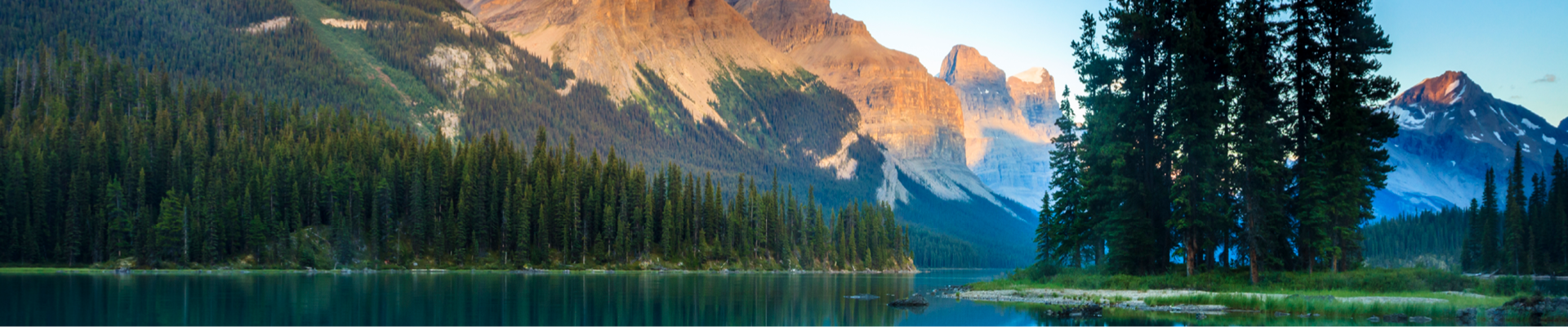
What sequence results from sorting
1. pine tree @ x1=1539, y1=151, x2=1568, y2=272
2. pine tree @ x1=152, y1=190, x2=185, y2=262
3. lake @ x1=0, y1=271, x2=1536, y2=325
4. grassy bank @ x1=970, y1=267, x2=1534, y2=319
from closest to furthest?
lake @ x1=0, y1=271, x2=1536, y2=325 → grassy bank @ x1=970, y1=267, x2=1534, y2=319 → pine tree @ x1=152, y1=190, x2=185, y2=262 → pine tree @ x1=1539, y1=151, x2=1568, y2=272

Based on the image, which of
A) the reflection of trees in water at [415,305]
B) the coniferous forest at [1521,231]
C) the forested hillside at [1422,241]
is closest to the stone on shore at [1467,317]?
the reflection of trees in water at [415,305]

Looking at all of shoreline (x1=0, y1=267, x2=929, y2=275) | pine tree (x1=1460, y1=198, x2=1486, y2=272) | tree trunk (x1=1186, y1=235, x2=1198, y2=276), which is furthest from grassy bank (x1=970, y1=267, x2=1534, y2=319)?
pine tree (x1=1460, y1=198, x2=1486, y2=272)

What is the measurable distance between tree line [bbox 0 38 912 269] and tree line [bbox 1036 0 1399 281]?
8174 centimetres

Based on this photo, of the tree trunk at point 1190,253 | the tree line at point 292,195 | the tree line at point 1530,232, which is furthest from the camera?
the tree line at point 1530,232

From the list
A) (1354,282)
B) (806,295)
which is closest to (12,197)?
(806,295)

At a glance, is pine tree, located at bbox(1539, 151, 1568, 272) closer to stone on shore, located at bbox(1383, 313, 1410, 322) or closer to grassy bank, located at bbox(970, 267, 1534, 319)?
grassy bank, located at bbox(970, 267, 1534, 319)

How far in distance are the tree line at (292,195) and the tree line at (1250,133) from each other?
81.7 metres

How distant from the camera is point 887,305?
155ft

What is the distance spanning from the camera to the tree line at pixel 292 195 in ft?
322

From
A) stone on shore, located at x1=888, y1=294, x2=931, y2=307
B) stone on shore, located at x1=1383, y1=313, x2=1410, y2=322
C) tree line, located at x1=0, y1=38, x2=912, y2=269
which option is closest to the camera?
stone on shore, located at x1=1383, y1=313, x2=1410, y2=322

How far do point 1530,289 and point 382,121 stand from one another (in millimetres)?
139525

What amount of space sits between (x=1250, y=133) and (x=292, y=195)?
98.4 meters

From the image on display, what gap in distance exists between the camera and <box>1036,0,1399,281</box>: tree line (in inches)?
1828

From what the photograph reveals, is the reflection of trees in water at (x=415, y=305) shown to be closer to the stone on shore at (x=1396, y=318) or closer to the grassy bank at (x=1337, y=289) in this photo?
the grassy bank at (x=1337, y=289)
